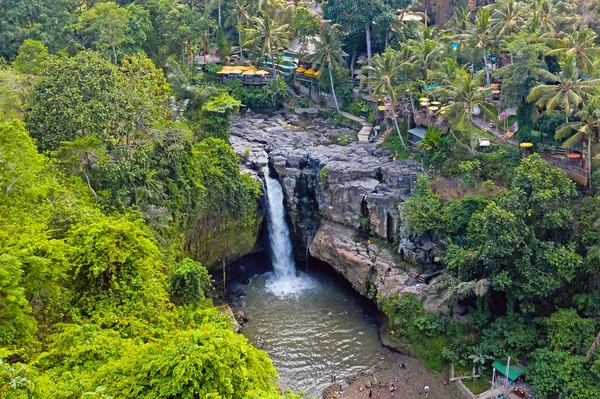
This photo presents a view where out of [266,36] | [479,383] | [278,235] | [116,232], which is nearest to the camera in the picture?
[116,232]

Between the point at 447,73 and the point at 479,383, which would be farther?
the point at 447,73

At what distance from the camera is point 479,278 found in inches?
1302

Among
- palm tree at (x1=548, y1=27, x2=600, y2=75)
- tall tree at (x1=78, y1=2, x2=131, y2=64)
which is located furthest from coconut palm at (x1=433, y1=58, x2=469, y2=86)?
tall tree at (x1=78, y1=2, x2=131, y2=64)

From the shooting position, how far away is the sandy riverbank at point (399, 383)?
104 ft

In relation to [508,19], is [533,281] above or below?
below

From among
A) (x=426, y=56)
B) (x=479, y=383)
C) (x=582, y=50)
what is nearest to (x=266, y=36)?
(x=426, y=56)

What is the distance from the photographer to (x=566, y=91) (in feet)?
111

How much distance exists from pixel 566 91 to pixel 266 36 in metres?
29.1

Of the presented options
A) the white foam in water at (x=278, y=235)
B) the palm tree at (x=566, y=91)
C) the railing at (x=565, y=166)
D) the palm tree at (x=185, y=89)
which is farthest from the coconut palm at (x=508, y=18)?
the palm tree at (x=185, y=89)

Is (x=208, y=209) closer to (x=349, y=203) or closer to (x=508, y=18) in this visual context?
(x=349, y=203)

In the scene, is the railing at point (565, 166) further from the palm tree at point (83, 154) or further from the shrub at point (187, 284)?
the palm tree at point (83, 154)

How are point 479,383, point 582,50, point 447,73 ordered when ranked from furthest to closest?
point 447,73
point 582,50
point 479,383

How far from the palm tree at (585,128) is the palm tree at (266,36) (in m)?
28.7

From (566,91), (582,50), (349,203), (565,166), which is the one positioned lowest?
(349,203)
